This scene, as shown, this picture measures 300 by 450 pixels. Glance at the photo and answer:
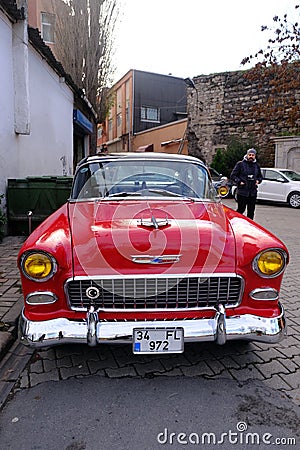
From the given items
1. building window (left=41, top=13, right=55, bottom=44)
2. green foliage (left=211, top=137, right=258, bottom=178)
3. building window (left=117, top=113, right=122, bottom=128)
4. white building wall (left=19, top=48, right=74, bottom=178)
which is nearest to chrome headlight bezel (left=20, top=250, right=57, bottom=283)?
white building wall (left=19, top=48, right=74, bottom=178)

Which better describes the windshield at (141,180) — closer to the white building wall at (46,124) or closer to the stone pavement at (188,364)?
the stone pavement at (188,364)

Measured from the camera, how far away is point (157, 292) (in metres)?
2.50

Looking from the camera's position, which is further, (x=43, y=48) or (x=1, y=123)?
(x=43, y=48)

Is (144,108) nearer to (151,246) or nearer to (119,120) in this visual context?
(119,120)

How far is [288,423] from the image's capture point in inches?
87.2

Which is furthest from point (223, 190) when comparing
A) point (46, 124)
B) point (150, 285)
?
point (46, 124)

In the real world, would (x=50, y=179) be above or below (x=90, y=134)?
below

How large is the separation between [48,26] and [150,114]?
16.5 metres

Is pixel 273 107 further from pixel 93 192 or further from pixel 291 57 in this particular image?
pixel 93 192

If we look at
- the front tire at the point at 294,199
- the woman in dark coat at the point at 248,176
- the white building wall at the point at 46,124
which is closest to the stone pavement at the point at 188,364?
the woman in dark coat at the point at 248,176

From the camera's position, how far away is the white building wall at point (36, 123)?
6652 millimetres

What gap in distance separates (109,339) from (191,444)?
0.75 meters

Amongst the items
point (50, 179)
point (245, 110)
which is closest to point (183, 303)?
point (50, 179)

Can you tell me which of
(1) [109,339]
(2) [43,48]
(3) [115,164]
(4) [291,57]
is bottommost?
(1) [109,339]
